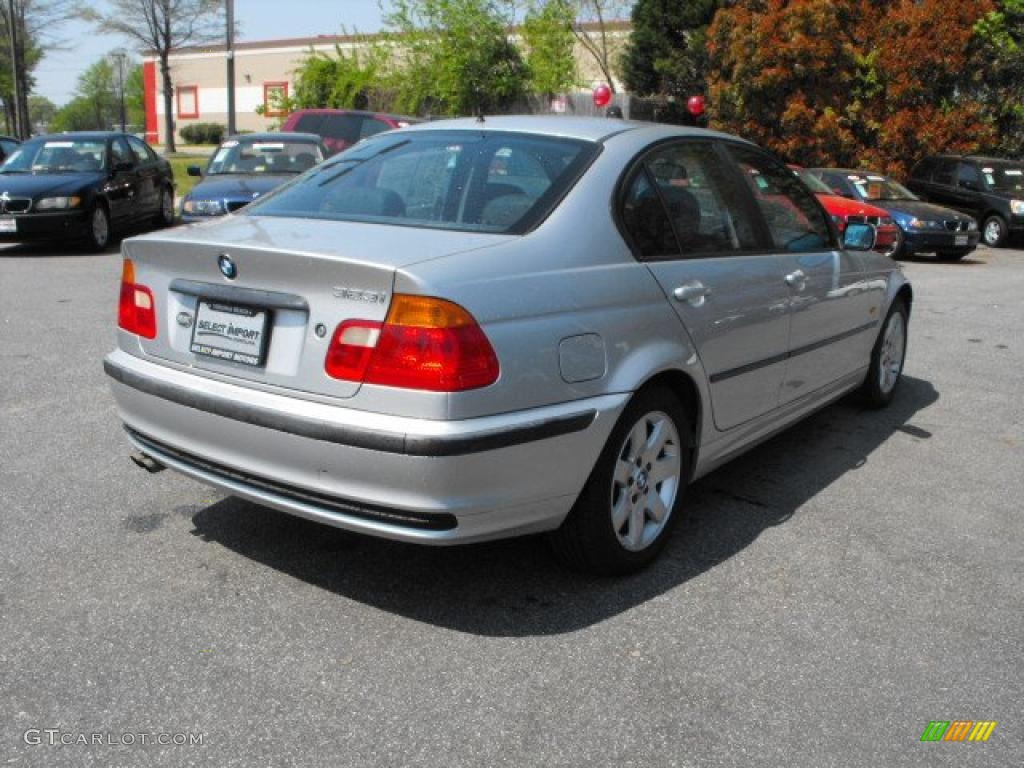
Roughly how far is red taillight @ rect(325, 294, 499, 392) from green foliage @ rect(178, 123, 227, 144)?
57938mm

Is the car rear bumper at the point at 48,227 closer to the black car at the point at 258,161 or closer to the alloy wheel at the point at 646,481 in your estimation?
the black car at the point at 258,161

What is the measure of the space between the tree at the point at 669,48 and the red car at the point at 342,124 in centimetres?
1719

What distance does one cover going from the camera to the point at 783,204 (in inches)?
183

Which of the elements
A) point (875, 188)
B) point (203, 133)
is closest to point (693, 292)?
point (875, 188)

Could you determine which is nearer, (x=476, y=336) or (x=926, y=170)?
(x=476, y=336)

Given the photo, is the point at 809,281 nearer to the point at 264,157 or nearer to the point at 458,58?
the point at 264,157

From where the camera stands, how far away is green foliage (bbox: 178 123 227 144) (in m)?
57.3

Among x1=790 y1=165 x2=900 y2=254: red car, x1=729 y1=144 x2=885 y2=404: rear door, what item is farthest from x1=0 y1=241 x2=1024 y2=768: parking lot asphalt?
x1=790 y1=165 x2=900 y2=254: red car

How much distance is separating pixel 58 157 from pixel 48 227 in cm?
165

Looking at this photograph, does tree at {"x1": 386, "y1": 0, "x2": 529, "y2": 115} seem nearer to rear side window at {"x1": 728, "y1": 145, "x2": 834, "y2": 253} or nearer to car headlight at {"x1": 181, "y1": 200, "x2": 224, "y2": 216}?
car headlight at {"x1": 181, "y1": 200, "x2": 224, "y2": 216}

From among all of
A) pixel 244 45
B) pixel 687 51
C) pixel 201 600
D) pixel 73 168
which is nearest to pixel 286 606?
pixel 201 600

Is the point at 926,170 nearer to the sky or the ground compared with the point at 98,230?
nearer to the sky

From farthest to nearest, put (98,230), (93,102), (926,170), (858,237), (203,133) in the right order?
(93,102)
(203,133)
(926,170)
(98,230)
(858,237)

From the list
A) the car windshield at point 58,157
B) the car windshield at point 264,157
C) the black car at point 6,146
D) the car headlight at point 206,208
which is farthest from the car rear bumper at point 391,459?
the black car at point 6,146
